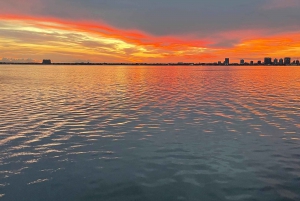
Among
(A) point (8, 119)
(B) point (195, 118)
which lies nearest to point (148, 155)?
(B) point (195, 118)

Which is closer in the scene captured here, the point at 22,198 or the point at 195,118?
the point at 22,198

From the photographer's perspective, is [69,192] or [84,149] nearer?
[69,192]

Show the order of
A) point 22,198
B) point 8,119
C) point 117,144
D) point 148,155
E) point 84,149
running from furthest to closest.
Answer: point 8,119 < point 117,144 < point 84,149 < point 148,155 < point 22,198

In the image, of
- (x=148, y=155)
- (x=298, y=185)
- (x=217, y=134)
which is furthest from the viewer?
(x=217, y=134)

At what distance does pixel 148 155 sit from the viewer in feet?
54.8

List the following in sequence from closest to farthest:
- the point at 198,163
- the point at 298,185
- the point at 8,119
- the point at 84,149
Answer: the point at 298,185 → the point at 198,163 → the point at 84,149 → the point at 8,119

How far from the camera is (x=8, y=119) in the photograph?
26562 millimetres

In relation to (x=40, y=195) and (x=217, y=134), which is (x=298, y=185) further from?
(x=40, y=195)

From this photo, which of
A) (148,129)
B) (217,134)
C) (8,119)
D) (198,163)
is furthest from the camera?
(8,119)

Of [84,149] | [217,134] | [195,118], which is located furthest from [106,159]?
[195,118]

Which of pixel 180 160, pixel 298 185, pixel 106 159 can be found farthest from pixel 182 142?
pixel 298 185

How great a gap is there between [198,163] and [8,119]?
20.7m

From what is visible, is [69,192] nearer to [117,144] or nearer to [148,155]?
[148,155]

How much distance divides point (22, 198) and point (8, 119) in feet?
58.3
